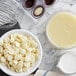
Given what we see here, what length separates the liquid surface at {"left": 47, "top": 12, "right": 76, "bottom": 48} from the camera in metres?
1.22

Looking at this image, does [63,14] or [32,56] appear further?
[63,14]

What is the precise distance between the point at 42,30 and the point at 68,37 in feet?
0.33

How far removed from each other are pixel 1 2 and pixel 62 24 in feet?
0.78

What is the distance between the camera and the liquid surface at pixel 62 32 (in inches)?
48.2

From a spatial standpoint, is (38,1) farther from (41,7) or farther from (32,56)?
(32,56)

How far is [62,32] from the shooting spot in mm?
1224

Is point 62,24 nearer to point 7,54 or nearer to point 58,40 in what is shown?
point 58,40

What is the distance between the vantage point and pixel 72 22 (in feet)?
4.05

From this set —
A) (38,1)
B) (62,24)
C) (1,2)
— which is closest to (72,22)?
(62,24)

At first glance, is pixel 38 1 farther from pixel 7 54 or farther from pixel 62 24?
pixel 7 54

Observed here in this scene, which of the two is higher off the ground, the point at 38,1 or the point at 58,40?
the point at 38,1

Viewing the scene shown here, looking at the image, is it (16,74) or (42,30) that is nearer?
(16,74)

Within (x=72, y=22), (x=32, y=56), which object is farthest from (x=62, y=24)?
(x=32, y=56)

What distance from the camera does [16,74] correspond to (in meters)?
1.13
